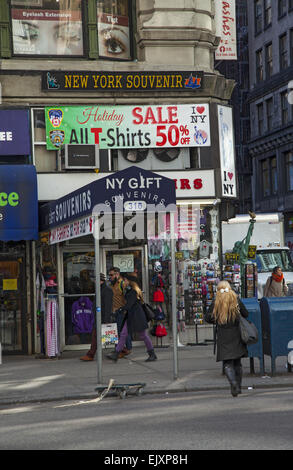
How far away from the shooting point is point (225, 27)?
2122 cm

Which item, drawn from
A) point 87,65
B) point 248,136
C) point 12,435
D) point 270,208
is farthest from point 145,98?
point 248,136

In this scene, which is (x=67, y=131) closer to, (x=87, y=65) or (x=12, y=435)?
(x=87, y=65)

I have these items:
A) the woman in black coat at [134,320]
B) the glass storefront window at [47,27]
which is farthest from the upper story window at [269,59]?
the woman in black coat at [134,320]

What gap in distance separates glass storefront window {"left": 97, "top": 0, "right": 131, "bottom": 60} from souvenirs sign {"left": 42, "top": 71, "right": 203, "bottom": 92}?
0.73m

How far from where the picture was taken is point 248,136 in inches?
2815

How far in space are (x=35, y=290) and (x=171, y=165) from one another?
4208 mm

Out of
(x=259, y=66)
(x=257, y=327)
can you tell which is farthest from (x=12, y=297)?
(x=259, y=66)

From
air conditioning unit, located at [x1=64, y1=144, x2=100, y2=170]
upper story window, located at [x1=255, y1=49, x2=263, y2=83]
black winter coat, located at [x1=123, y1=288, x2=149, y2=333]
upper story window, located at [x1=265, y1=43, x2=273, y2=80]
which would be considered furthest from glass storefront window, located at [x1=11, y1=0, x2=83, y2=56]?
upper story window, located at [x1=255, y1=49, x2=263, y2=83]

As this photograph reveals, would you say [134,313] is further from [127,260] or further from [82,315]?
[127,260]

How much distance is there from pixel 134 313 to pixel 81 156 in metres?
4.38

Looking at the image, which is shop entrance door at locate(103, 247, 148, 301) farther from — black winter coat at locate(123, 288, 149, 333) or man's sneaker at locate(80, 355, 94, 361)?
black winter coat at locate(123, 288, 149, 333)

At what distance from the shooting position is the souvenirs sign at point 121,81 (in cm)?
1847

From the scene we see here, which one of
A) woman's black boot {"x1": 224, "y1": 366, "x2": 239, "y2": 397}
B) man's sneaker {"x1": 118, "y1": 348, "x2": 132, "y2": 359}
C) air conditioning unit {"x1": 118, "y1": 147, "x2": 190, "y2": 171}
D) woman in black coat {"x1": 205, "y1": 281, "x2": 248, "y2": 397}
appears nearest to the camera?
woman's black boot {"x1": 224, "y1": 366, "x2": 239, "y2": 397}

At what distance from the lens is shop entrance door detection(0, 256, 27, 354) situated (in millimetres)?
18406
